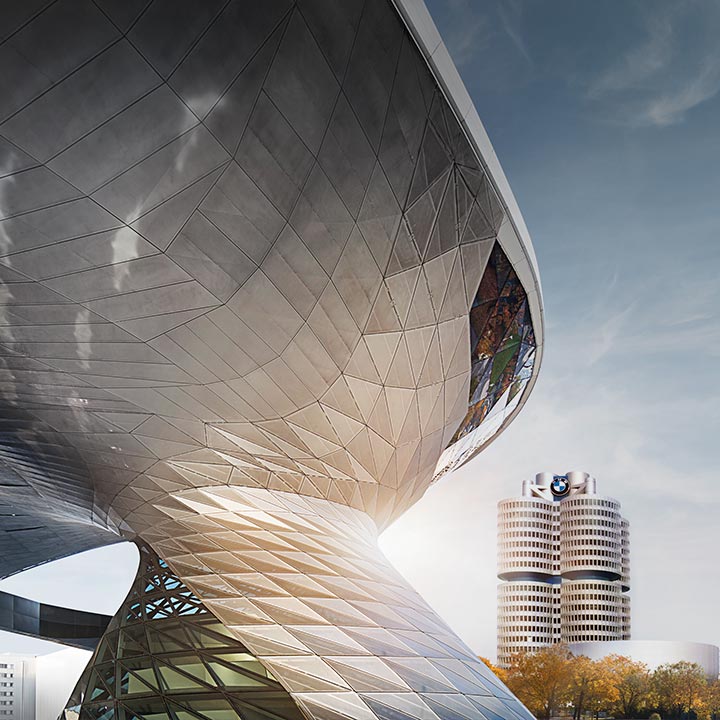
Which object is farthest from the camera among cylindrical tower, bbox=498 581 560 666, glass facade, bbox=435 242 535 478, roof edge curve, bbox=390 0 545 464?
cylindrical tower, bbox=498 581 560 666

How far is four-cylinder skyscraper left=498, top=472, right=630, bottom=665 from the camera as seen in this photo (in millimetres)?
117062

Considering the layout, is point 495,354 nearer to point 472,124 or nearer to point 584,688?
point 472,124

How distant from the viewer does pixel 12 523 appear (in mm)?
28391

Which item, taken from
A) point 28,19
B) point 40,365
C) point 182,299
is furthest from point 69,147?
point 40,365

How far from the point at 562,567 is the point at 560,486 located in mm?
13394

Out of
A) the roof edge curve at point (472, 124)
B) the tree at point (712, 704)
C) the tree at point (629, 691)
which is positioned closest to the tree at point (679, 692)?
the tree at point (712, 704)

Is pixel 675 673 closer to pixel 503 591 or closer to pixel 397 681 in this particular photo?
pixel 503 591

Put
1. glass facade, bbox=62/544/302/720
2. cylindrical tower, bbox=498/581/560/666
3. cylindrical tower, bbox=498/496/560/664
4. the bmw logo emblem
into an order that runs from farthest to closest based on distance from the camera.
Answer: the bmw logo emblem, cylindrical tower, bbox=498/496/560/664, cylindrical tower, bbox=498/581/560/666, glass facade, bbox=62/544/302/720

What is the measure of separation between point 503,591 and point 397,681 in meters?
117

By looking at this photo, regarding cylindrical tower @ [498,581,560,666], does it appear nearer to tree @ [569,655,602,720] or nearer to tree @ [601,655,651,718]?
tree @ [601,655,651,718]

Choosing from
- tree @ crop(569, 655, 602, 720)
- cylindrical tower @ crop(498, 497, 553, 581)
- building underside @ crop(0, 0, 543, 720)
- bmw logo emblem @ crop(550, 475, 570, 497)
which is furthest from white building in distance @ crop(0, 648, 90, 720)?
bmw logo emblem @ crop(550, 475, 570, 497)

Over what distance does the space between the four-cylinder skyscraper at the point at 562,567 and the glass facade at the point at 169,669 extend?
10710cm

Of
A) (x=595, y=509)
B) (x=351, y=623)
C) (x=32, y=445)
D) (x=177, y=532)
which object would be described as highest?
(x=595, y=509)

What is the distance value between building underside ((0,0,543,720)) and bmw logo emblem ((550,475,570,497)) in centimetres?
11456
